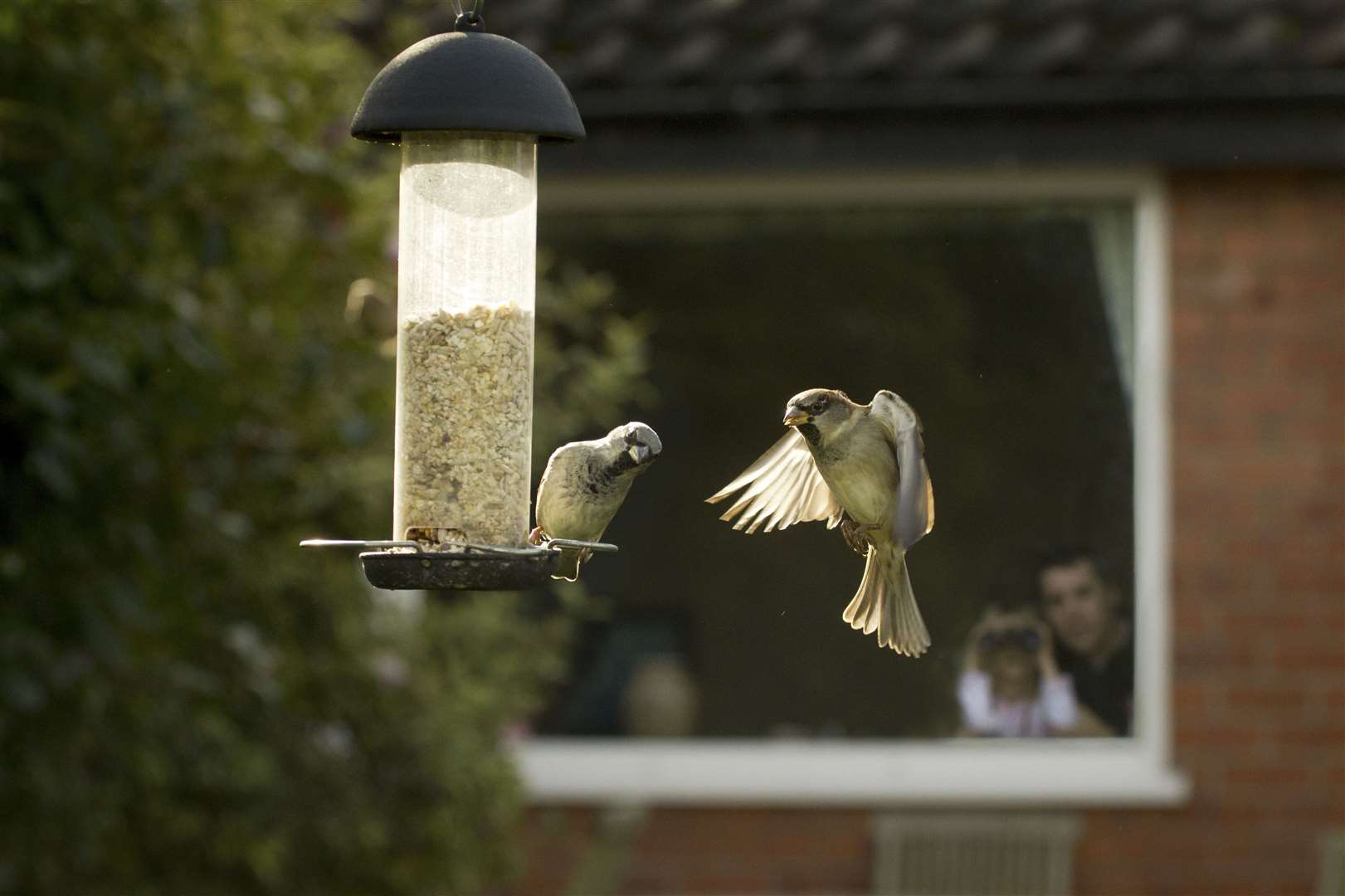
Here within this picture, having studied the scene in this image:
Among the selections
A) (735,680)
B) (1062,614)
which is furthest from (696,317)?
(1062,614)

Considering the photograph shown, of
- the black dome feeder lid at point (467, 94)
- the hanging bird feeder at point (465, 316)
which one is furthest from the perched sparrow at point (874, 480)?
the black dome feeder lid at point (467, 94)

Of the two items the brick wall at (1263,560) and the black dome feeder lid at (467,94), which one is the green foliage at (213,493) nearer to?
the black dome feeder lid at (467,94)

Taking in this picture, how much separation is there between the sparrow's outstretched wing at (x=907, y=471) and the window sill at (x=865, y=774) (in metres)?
4.22

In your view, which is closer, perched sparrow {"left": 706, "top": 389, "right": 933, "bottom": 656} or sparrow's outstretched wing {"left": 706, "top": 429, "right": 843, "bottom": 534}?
perched sparrow {"left": 706, "top": 389, "right": 933, "bottom": 656}

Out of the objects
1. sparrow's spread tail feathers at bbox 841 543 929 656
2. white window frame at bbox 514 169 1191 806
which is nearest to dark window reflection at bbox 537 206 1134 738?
white window frame at bbox 514 169 1191 806

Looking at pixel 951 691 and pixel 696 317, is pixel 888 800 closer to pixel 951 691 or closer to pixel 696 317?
pixel 951 691

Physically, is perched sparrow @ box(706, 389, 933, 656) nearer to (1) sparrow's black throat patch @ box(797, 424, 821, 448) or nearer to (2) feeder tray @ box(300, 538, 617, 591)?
(1) sparrow's black throat patch @ box(797, 424, 821, 448)

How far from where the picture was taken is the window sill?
→ 22.5 feet

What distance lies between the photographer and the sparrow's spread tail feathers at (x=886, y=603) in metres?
2.83

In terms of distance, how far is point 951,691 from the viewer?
6.83 meters

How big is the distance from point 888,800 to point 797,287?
166 centimetres

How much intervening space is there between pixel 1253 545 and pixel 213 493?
334 cm

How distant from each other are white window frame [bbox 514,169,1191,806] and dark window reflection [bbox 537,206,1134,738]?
0.20 ft

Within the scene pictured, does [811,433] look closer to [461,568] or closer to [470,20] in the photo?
[461,568]
